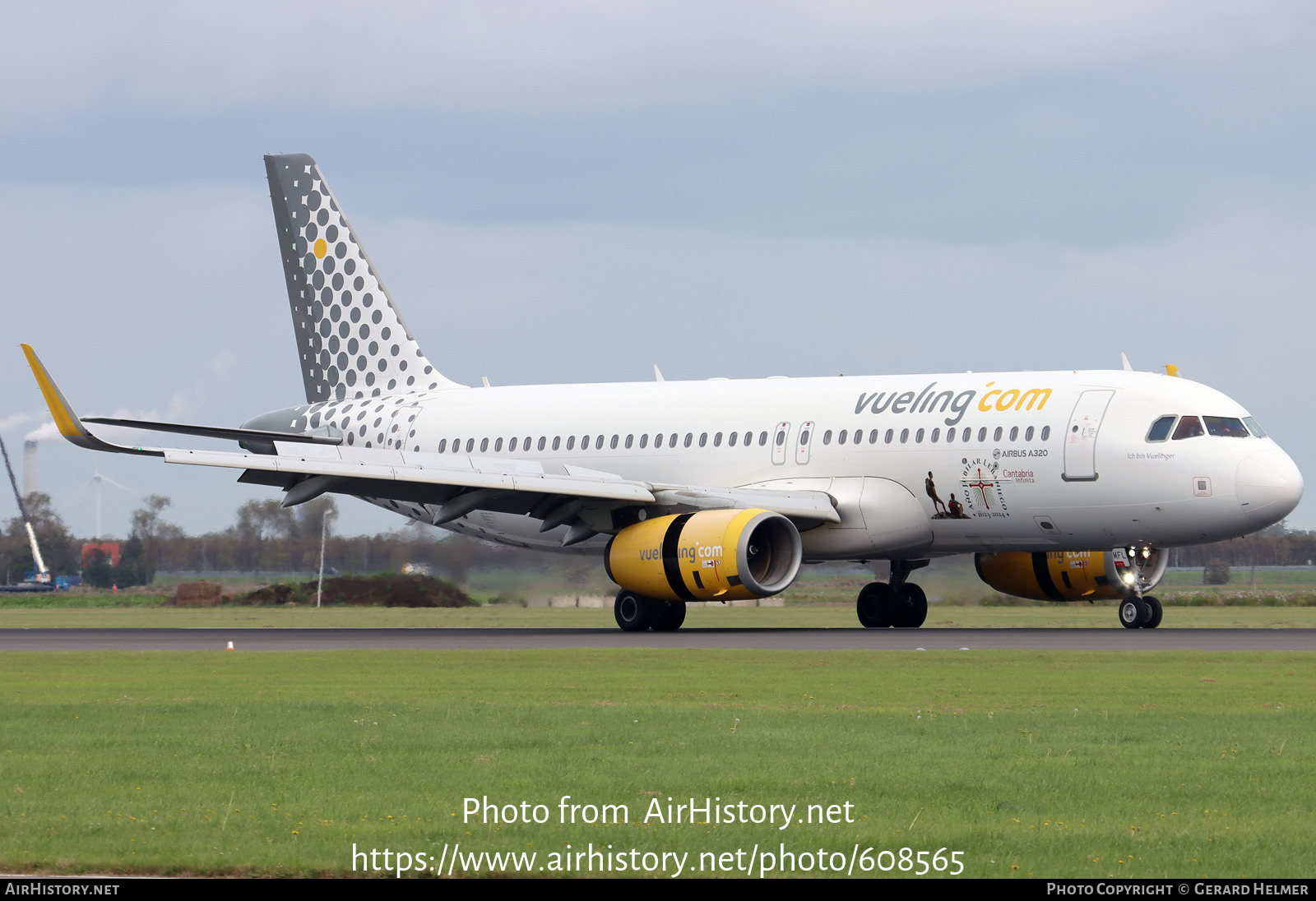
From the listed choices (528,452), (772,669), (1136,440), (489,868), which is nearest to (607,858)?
(489,868)

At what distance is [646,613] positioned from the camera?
30.4 metres

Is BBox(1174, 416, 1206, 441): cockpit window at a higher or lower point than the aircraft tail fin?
lower

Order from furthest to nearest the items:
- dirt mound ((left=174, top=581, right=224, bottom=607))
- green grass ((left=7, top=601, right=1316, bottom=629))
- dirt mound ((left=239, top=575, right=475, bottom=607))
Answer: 1. dirt mound ((left=174, top=581, right=224, bottom=607))
2. dirt mound ((left=239, top=575, right=475, bottom=607))
3. green grass ((left=7, top=601, right=1316, bottom=629))

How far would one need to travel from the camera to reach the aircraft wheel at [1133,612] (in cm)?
2919

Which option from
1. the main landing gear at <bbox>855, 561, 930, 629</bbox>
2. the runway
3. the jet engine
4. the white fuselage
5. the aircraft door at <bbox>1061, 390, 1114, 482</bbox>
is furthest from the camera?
the main landing gear at <bbox>855, 561, 930, 629</bbox>

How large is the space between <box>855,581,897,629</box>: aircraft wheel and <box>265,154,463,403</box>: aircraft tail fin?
36.5 ft

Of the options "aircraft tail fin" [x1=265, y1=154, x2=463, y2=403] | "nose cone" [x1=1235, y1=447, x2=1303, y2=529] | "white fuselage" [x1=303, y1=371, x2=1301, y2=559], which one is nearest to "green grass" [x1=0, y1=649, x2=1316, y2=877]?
"nose cone" [x1=1235, y1=447, x2=1303, y2=529]

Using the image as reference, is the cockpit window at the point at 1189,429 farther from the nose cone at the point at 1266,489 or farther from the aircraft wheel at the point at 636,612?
the aircraft wheel at the point at 636,612

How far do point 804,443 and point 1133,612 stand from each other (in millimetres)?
6444

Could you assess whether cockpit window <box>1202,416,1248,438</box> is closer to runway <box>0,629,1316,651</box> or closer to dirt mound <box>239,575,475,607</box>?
runway <box>0,629,1316,651</box>

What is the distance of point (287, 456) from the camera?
29.8 metres

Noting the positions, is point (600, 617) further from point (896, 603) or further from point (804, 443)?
point (804, 443)

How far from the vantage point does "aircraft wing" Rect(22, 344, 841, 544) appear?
96.8 ft

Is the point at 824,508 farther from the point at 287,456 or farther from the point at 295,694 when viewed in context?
the point at 295,694
